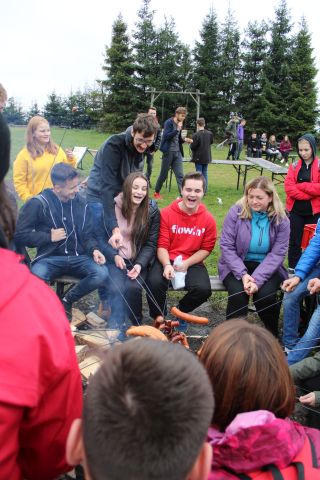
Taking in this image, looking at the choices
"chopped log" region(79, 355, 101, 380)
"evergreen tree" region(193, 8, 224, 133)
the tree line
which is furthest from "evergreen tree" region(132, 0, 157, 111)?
"chopped log" region(79, 355, 101, 380)

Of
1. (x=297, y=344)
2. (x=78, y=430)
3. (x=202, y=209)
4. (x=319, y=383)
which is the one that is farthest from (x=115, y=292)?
(x=78, y=430)

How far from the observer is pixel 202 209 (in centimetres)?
376

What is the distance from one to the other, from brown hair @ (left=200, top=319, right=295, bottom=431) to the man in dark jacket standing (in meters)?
2.24

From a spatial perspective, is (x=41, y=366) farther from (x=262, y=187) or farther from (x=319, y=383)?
(x=262, y=187)

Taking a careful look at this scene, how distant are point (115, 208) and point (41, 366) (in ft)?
9.44

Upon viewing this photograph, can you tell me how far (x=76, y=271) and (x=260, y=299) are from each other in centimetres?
156

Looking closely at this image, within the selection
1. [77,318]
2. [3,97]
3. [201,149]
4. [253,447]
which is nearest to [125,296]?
[77,318]

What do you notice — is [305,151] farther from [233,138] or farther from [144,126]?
[233,138]

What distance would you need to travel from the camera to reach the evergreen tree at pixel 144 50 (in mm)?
33562

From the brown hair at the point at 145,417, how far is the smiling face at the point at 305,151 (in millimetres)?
4622

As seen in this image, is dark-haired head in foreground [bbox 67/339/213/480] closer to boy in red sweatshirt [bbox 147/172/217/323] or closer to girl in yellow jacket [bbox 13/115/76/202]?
boy in red sweatshirt [bbox 147/172/217/323]

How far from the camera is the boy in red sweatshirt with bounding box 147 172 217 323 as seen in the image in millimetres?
3576

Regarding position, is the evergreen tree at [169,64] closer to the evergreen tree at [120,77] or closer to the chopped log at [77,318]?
the evergreen tree at [120,77]

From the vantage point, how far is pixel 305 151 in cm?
493
